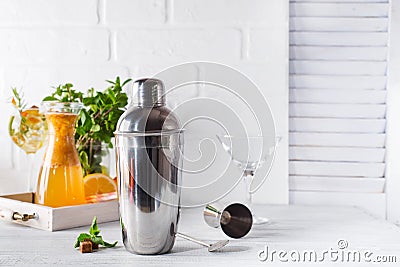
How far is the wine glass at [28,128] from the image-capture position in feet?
4.69

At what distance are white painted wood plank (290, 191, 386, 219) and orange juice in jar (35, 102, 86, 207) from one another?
0.67 meters

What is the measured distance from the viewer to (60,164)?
1.21 meters

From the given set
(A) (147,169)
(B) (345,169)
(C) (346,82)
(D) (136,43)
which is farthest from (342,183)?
(A) (147,169)

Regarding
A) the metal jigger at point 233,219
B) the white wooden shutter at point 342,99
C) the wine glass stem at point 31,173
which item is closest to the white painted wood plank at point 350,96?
the white wooden shutter at point 342,99

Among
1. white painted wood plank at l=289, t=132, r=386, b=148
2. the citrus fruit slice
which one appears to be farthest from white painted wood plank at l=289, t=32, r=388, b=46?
the citrus fruit slice

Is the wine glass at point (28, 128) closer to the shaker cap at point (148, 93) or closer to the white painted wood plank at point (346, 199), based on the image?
the shaker cap at point (148, 93)

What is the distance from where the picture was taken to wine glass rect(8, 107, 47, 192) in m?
1.43

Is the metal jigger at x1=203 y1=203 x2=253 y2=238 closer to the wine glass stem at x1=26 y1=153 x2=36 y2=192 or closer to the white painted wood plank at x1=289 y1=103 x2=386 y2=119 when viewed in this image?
the white painted wood plank at x1=289 y1=103 x2=386 y2=119

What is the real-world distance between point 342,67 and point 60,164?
0.85 metres

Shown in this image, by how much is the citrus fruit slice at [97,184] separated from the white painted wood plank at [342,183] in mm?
544

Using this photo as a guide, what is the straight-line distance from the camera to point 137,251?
3.11ft

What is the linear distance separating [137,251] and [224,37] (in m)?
0.81

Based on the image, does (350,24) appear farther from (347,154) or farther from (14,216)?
(14,216)

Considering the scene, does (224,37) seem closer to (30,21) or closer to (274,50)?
(274,50)
